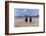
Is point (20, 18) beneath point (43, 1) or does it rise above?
beneath

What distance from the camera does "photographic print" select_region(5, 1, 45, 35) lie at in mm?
1513

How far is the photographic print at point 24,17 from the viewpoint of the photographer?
59.6 inches

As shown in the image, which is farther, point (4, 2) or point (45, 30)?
point (45, 30)

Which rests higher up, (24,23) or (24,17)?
(24,17)

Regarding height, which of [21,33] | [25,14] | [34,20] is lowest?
[21,33]

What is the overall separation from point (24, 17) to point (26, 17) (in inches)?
1.4

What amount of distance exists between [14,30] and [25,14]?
327 millimetres

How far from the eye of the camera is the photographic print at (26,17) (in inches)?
60.6

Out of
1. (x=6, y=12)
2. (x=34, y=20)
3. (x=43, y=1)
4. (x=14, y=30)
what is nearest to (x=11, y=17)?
(x=6, y=12)

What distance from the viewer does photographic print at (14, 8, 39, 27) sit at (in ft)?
5.05

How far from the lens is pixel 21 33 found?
1.54m

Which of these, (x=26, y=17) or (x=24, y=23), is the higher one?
(x=26, y=17)

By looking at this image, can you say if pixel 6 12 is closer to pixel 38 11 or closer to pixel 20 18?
pixel 20 18

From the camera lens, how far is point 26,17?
1.57 m
